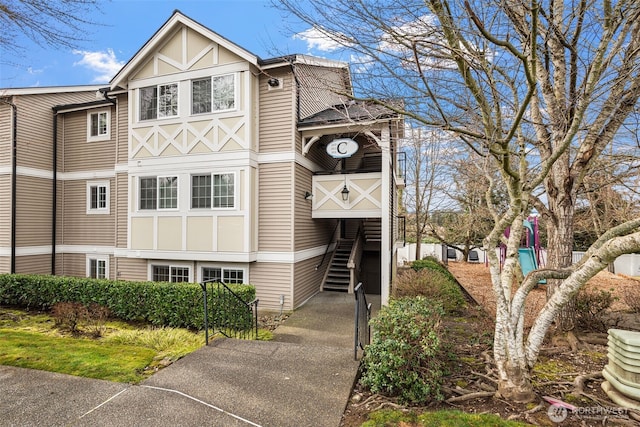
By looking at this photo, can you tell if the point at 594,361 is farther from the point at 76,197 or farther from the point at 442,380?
the point at 76,197

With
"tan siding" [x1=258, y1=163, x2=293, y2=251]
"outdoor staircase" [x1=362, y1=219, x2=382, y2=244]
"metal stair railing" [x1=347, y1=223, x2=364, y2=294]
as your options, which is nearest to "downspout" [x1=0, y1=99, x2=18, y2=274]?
"tan siding" [x1=258, y1=163, x2=293, y2=251]

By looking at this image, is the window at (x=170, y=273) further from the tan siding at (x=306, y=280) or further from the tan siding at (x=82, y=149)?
the tan siding at (x=82, y=149)

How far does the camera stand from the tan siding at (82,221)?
1219 centimetres

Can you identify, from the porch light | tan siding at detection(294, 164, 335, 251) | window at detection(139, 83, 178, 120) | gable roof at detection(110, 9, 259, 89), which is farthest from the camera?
window at detection(139, 83, 178, 120)

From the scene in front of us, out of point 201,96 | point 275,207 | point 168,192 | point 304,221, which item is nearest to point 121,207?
point 168,192

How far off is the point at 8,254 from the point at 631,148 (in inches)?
744

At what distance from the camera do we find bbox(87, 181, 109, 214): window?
12366 mm

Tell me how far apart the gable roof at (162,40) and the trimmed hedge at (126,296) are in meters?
6.73

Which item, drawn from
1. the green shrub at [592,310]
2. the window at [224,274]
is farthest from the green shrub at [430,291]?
the window at [224,274]

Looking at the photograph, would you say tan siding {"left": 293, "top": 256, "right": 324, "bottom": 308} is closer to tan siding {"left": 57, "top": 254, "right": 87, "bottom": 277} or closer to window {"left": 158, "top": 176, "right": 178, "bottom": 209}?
window {"left": 158, "top": 176, "right": 178, "bottom": 209}

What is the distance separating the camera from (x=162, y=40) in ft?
33.2

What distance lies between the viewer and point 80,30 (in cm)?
547

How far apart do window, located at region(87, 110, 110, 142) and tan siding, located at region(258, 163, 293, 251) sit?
25.0 feet

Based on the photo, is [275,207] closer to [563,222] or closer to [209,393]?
[209,393]
